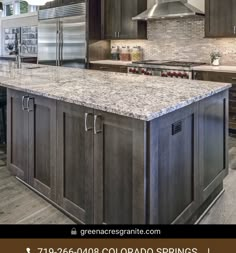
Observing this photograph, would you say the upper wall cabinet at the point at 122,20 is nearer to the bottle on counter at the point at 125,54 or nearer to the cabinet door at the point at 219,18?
the bottle on counter at the point at 125,54

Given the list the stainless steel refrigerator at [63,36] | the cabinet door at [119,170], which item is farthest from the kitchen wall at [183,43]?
the cabinet door at [119,170]

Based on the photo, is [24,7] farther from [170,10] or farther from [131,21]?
[170,10]

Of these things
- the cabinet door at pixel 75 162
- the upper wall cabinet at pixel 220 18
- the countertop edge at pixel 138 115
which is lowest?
the cabinet door at pixel 75 162

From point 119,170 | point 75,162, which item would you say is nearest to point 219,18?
point 75,162

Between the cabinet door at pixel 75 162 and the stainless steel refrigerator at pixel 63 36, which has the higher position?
the stainless steel refrigerator at pixel 63 36

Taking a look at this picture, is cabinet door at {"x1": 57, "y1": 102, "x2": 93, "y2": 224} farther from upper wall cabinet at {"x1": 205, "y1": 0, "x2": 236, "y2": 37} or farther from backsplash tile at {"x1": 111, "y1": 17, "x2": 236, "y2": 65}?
backsplash tile at {"x1": 111, "y1": 17, "x2": 236, "y2": 65}

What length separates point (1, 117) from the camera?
3969 millimetres

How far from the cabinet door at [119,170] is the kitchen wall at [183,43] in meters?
3.87

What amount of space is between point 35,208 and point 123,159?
1106 millimetres

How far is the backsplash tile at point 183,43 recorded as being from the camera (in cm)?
516

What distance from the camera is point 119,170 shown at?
72.6 inches

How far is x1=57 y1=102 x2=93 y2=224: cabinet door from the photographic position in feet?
6.74

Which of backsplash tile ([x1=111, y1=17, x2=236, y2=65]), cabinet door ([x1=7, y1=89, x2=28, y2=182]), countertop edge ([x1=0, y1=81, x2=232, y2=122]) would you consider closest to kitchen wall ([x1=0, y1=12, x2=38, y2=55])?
backsplash tile ([x1=111, y1=17, x2=236, y2=65])

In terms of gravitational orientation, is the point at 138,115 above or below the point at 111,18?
below
